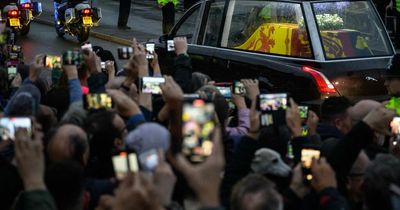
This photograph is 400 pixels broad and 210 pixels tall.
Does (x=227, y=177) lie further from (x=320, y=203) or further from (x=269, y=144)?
(x=320, y=203)

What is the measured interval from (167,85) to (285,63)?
15.2 feet

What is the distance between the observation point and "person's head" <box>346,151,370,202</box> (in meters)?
4.97

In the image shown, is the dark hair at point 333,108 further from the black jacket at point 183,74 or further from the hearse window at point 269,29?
the hearse window at point 269,29

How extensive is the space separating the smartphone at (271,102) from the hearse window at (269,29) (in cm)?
422

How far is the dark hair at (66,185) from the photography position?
4277 millimetres

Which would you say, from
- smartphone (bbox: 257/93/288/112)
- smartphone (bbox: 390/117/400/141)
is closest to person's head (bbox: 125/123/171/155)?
smartphone (bbox: 257/93/288/112)

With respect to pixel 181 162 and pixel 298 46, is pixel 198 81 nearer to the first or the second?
pixel 298 46

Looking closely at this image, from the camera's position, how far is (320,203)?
4.29m

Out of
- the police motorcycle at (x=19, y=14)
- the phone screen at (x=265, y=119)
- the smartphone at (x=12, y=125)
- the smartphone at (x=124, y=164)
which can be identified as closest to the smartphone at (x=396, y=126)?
the phone screen at (x=265, y=119)

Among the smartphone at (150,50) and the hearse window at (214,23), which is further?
the hearse window at (214,23)

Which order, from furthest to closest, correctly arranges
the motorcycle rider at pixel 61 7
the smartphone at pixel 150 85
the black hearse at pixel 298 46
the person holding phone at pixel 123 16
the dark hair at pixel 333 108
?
the person holding phone at pixel 123 16 → the motorcycle rider at pixel 61 7 → the black hearse at pixel 298 46 → the dark hair at pixel 333 108 → the smartphone at pixel 150 85

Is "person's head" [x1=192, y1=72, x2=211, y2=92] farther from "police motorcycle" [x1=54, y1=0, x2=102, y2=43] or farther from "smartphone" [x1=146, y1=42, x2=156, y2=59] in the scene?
"police motorcycle" [x1=54, y1=0, x2=102, y2=43]

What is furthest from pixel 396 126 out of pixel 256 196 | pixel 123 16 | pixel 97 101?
pixel 123 16

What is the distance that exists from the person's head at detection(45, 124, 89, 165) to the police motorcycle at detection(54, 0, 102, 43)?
47.4 ft
